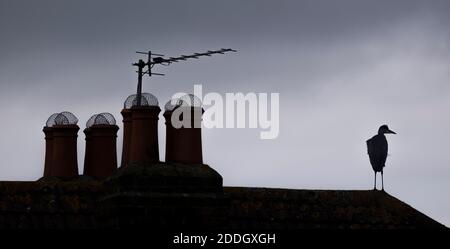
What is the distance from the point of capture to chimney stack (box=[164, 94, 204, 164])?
24531 millimetres

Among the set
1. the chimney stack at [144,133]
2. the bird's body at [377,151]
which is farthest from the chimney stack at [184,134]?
the bird's body at [377,151]

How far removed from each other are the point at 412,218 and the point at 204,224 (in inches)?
192

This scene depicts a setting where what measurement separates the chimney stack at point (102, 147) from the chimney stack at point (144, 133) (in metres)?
2.70

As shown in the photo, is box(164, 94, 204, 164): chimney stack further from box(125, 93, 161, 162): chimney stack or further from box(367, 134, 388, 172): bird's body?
box(367, 134, 388, 172): bird's body

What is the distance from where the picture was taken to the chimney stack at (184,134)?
24.5 m

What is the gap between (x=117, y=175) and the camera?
2345 centimetres

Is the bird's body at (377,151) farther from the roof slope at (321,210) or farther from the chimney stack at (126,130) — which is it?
the chimney stack at (126,130)

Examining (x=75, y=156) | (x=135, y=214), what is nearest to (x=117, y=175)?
(x=135, y=214)

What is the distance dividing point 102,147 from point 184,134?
3.58 metres

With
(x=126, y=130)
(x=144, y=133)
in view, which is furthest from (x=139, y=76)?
(x=144, y=133)

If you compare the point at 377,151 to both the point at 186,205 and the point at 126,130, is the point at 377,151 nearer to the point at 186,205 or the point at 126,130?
the point at 126,130

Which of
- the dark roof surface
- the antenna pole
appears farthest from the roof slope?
the antenna pole
